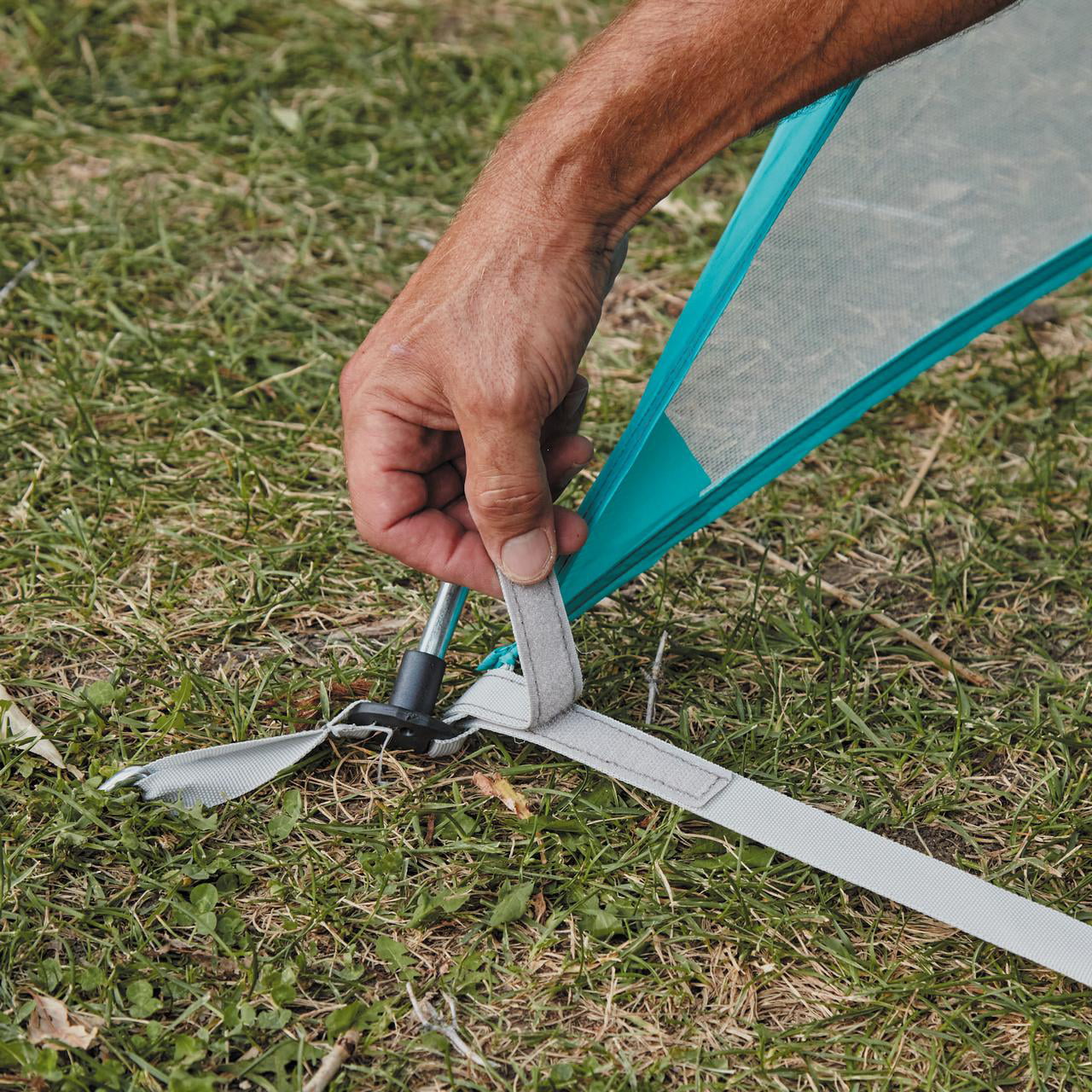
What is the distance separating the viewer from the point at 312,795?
1882 millimetres

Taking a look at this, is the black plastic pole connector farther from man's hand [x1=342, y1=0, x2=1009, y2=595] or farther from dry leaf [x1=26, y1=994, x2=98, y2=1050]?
dry leaf [x1=26, y1=994, x2=98, y2=1050]

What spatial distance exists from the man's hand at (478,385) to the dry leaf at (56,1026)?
0.74 metres

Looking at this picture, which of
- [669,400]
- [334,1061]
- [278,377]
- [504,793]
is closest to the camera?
[334,1061]

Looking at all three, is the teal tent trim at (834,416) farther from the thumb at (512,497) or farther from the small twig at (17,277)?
the small twig at (17,277)

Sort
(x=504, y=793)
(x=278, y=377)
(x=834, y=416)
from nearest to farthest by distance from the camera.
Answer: (x=504, y=793) → (x=834, y=416) → (x=278, y=377)

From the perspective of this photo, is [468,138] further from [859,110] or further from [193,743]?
[193,743]

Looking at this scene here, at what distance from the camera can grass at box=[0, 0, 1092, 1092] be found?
1612 millimetres

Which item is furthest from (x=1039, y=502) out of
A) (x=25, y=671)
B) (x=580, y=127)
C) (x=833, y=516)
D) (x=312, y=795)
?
(x=25, y=671)

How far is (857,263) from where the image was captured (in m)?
2.17

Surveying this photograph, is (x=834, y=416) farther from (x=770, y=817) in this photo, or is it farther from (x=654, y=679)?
(x=770, y=817)

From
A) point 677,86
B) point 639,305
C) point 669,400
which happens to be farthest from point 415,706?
point 639,305

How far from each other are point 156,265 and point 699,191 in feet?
4.75

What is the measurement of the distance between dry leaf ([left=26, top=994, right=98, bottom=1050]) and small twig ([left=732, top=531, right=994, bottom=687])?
137cm

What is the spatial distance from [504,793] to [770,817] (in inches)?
15.6
